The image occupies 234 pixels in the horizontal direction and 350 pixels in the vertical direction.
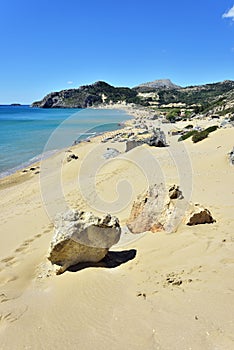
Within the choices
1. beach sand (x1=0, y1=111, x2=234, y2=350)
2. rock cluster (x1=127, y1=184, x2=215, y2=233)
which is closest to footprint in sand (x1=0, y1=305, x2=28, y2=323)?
beach sand (x1=0, y1=111, x2=234, y2=350)

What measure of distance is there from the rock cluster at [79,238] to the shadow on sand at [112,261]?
0.08 metres

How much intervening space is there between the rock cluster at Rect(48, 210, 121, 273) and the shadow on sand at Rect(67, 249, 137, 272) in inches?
3.0

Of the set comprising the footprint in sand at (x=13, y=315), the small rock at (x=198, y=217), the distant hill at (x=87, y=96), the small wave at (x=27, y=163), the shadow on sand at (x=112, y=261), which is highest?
the distant hill at (x=87, y=96)

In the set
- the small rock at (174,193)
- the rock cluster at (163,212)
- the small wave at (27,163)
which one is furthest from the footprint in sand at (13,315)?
the small wave at (27,163)

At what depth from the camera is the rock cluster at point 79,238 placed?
4.67 m

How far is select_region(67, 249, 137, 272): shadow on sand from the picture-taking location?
479 cm

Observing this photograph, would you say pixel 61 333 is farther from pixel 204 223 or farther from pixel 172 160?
pixel 172 160

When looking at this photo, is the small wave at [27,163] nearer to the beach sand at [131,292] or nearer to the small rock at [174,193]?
the beach sand at [131,292]

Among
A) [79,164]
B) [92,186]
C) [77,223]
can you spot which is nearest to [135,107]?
[79,164]

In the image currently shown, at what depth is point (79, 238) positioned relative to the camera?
4676mm

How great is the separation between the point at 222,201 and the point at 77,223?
4.28 metres

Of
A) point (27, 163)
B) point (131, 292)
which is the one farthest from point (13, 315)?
point (27, 163)

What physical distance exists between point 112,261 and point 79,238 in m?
0.78

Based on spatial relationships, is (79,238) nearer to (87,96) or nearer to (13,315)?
(13,315)
